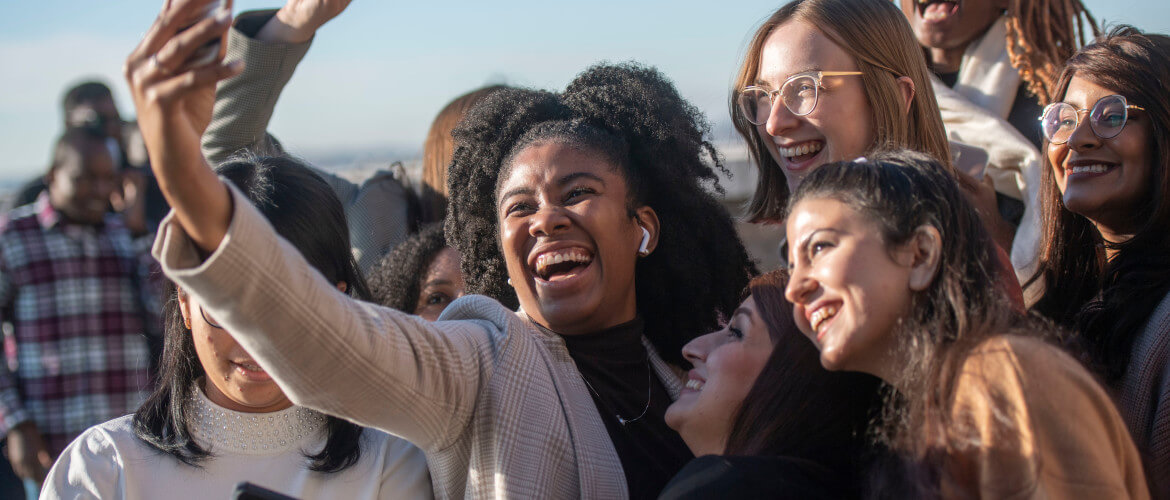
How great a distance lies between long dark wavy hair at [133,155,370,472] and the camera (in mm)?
2283

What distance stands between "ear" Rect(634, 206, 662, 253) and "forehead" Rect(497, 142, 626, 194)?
13cm

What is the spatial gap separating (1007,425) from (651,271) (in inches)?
59.8

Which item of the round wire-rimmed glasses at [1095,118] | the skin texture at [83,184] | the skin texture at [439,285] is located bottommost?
the skin texture at [439,285]

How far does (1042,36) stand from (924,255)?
2.50m

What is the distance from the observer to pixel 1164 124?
246 centimetres

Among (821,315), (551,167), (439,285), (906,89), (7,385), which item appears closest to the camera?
(821,315)

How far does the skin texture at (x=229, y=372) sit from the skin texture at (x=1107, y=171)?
2.03 m

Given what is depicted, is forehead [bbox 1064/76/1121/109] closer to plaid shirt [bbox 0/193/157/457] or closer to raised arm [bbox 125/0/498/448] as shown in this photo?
raised arm [bbox 125/0/498/448]

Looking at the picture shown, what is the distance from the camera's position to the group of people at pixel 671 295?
1625mm

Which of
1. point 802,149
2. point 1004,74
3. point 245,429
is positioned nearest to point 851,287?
point 802,149

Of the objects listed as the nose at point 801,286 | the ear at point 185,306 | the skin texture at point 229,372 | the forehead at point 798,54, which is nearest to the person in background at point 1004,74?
the forehead at point 798,54

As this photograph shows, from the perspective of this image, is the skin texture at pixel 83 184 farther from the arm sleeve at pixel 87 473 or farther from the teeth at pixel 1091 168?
the teeth at pixel 1091 168

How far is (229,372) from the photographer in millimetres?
2297

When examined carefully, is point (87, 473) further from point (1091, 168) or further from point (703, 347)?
point (1091, 168)
